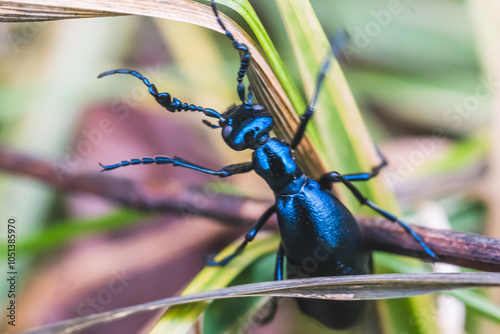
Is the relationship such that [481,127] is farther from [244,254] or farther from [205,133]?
[244,254]

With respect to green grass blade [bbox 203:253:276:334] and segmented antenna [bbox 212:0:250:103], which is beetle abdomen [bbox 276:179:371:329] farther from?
segmented antenna [bbox 212:0:250:103]

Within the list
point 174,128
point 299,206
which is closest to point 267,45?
point 299,206

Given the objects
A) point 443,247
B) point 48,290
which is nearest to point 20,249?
point 48,290

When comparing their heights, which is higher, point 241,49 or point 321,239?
point 241,49

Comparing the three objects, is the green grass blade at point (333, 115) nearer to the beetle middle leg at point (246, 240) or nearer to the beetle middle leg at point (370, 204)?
the beetle middle leg at point (370, 204)

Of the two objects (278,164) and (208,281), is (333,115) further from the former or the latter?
(208,281)

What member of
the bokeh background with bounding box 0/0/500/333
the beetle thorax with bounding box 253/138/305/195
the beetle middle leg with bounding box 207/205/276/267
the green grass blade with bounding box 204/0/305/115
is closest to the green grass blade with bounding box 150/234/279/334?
the beetle middle leg with bounding box 207/205/276/267
